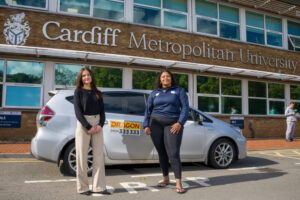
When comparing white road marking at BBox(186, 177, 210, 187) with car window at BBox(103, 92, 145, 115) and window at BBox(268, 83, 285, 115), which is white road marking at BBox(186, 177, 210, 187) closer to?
car window at BBox(103, 92, 145, 115)

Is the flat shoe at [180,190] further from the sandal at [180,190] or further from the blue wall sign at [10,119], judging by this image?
the blue wall sign at [10,119]

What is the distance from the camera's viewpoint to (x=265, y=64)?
1404 centimetres

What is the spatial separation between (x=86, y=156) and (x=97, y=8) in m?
9.01

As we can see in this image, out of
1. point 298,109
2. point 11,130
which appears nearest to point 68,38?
point 11,130

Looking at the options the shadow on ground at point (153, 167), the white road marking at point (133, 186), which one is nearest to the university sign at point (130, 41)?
the shadow on ground at point (153, 167)

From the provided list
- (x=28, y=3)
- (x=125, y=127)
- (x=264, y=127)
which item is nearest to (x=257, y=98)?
(x=264, y=127)

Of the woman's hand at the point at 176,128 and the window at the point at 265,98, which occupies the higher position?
the window at the point at 265,98

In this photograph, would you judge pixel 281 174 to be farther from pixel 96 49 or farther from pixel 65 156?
pixel 96 49

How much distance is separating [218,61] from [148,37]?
148 inches

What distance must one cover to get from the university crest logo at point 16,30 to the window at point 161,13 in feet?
15.1

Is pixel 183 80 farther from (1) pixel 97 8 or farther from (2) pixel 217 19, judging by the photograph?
(1) pixel 97 8

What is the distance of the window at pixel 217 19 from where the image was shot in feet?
43.6

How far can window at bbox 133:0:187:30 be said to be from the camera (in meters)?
12.0

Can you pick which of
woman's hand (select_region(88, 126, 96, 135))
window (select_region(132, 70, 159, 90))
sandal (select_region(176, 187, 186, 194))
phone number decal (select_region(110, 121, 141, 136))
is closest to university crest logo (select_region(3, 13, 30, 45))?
window (select_region(132, 70, 159, 90))
